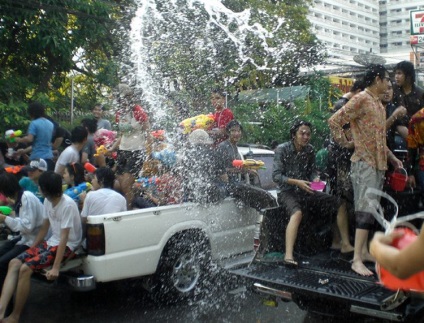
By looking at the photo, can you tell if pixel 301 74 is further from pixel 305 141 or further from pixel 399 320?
pixel 399 320

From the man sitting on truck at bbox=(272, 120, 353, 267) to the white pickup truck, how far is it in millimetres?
902

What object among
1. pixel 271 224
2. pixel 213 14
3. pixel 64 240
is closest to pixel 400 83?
pixel 271 224

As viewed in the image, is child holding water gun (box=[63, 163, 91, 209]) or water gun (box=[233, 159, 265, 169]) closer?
water gun (box=[233, 159, 265, 169])

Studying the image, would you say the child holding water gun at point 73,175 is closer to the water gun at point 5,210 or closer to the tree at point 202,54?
the water gun at point 5,210

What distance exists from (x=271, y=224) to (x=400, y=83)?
6.98 feet

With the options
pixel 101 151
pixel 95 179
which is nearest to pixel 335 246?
pixel 95 179

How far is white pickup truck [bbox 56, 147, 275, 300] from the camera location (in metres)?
5.34

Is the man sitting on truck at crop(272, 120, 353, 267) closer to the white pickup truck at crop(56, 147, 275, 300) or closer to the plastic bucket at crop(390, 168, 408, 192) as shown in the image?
the plastic bucket at crop(390, 168, 408, 192)

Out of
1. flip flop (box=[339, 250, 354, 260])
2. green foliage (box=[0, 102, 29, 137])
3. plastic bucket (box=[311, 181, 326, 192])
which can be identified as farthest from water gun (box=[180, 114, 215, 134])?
green foliage (box=[0, 102, 29, 137])

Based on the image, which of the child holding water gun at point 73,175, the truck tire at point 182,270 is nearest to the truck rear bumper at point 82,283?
the truck tire at point 182,270

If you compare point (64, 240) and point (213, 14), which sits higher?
point (213, 14)

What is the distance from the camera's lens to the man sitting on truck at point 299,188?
17.6ft

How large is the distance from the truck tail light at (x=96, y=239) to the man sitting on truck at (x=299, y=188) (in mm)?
1729

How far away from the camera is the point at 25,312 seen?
234 inches
